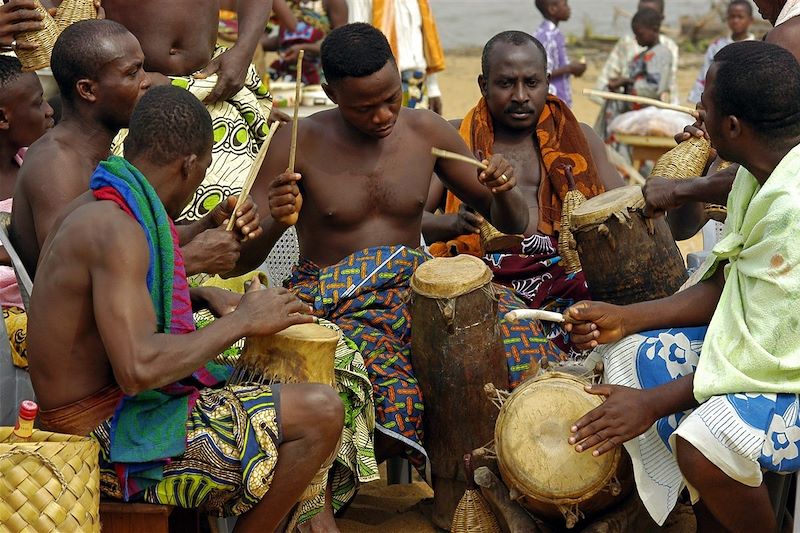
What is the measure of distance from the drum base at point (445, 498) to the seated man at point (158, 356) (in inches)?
35.7

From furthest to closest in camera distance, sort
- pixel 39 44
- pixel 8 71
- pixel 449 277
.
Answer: pixel 8 71 → pixel 39 44 → pixel 449 277

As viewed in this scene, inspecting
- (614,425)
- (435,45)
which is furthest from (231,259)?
(435,45)

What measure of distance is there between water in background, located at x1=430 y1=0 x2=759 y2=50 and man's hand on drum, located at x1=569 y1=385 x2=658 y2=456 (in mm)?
18523

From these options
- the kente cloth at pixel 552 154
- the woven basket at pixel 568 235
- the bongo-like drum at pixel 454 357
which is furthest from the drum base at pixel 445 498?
the kente cloth at pixel 552 154

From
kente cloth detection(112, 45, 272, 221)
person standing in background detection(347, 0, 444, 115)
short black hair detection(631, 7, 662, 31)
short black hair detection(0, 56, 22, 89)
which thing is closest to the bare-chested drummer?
kente cloth detection(112, 45, 272, 221)

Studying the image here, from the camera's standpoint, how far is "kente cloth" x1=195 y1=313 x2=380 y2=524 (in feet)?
14.1

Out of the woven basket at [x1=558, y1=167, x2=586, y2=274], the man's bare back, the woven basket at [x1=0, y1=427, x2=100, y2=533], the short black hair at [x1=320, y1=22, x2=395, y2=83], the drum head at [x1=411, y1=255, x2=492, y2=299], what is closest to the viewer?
the woven basket at [x1=0, y1=427, x2=100, y2=533]

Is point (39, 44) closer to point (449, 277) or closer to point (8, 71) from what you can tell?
point (8, 71)

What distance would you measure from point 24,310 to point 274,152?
1249mm

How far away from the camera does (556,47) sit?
11383 millimetres

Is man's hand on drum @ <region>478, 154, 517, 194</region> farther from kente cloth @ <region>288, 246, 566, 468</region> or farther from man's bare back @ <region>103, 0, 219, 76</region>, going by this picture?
man's bare back @ <region>103, 0, 219, 76</region>

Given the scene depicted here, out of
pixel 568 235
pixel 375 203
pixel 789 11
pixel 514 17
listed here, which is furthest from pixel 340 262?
pixel 514 17

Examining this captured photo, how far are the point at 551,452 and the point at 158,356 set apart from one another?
1.32m

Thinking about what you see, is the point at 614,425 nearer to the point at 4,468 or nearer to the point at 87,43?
the point at 4,468
